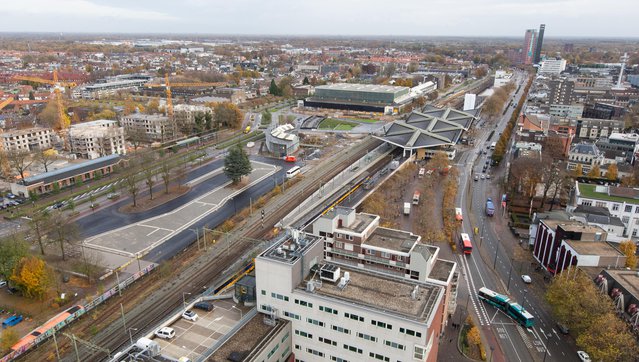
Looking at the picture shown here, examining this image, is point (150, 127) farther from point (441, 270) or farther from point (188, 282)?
point (441, 270)

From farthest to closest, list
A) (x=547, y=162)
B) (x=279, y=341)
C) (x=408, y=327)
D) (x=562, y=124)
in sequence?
(x=562, y=124) < (x=547, y=162) < (x=279, y=341) < (x=408, y=327)

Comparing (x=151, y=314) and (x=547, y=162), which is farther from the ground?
(x=547, y=162)

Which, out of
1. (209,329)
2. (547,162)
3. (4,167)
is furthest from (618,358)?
(4,167)

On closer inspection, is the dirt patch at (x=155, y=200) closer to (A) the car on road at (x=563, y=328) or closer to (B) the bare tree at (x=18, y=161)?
(B) the bare tree at (x=18, y=161)

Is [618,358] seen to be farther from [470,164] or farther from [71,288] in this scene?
[470,164]

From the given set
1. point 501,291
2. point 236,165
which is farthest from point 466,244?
point 236,165

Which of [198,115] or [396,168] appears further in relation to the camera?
[198,115]

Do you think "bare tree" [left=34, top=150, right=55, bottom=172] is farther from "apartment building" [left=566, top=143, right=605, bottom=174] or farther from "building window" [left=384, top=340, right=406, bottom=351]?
"apartment building" [left=566, top=143, right=605, bottom=174]
